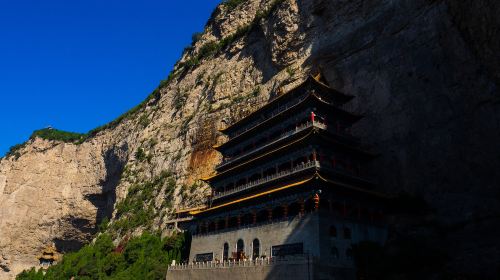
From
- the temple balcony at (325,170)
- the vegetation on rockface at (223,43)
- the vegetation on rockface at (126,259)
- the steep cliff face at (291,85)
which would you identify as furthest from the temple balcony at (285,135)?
the vegetation on rockface at (223,43)

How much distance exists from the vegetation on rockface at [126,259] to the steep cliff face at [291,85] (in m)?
6.09

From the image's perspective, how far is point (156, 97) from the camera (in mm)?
96062

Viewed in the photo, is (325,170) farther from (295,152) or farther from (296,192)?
(295,152)

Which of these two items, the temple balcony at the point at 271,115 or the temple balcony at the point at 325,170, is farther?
the temple balcony at the point at 271,115

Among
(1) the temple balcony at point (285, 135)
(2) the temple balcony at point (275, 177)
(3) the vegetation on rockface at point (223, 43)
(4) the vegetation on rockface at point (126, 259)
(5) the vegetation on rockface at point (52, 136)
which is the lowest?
(4) the vegetation on rockface at point (126, 259)

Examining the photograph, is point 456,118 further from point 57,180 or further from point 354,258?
point 57,180

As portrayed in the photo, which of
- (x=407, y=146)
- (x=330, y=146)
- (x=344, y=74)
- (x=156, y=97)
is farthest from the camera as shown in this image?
(x=156, y=97)

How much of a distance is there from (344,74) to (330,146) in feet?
54.6

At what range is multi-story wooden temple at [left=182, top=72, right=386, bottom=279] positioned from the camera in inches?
1401

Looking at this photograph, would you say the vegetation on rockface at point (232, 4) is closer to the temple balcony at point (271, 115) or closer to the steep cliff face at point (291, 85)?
the steep cliff face at point (291, 85)

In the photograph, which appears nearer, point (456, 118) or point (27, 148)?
point (456, 118)

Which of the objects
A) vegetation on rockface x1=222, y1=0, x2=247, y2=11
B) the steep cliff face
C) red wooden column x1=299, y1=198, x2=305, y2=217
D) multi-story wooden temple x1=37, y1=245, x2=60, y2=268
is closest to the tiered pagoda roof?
red wooden column x1=299, y1=198, x2=305, y2=217

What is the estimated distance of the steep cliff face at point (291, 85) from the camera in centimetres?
3825

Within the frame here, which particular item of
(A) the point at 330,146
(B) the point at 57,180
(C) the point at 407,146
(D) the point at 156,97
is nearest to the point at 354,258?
(A) the point at 330,146
